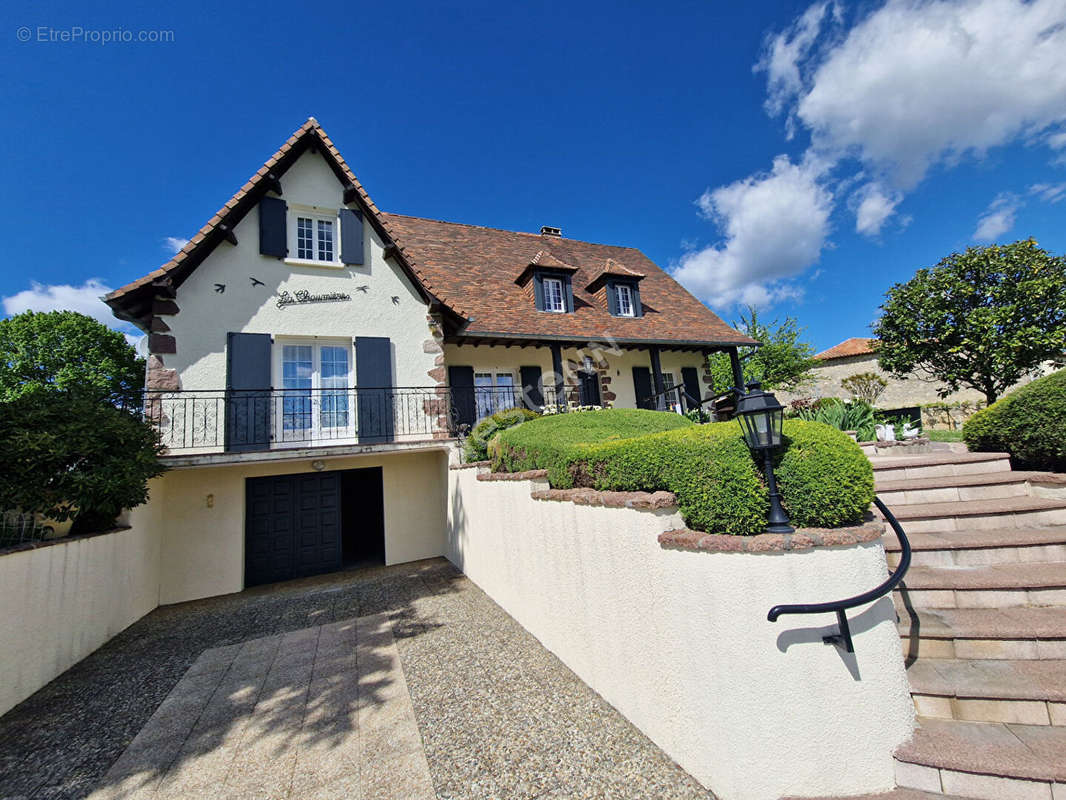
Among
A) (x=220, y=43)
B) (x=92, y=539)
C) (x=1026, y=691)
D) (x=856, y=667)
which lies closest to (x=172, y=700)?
(x=92, y=539)

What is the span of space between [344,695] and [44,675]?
142 inches

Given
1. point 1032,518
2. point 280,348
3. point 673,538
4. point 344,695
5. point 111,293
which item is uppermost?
point 111,293

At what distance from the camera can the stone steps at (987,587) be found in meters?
3.05

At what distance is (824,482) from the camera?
254 centimetres

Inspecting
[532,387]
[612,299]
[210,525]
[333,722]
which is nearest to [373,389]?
[210,525]

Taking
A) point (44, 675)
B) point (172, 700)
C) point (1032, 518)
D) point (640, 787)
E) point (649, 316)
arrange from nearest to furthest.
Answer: point (640, 787) < point (1032, 518) < point (172, 700) < point (44, 675) < point (649, 316)

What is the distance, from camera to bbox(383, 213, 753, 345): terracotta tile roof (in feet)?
35.5

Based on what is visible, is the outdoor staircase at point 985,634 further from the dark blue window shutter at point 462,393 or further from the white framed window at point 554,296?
the white framed window at point 554,296

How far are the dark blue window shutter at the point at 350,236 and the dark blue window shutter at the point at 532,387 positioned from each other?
191 inches

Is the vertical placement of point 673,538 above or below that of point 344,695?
above


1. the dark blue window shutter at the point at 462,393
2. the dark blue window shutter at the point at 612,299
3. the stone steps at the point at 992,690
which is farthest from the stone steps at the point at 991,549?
the dark blue window shutter at the point at 612,299

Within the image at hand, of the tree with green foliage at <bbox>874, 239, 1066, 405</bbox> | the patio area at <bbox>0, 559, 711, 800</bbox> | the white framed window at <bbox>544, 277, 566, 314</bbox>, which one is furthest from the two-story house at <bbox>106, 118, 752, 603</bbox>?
the tree with green foliage at <bbox>874, 239, 1066, 405</bbox>

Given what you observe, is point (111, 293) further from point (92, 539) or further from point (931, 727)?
point (931, 727)

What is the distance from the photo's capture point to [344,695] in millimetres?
4023
